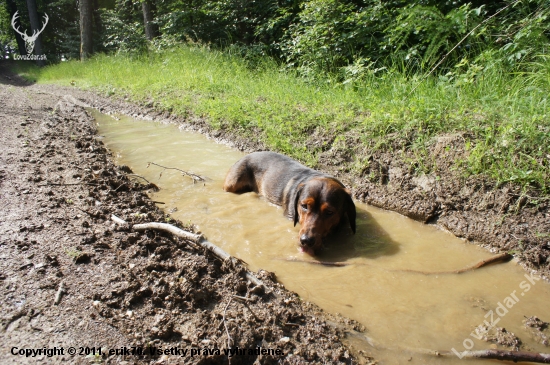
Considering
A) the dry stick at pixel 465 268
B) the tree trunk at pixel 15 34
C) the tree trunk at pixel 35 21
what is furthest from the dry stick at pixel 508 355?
the tree trunk at pixel 15 34

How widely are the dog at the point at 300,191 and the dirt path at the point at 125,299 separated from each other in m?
0.94

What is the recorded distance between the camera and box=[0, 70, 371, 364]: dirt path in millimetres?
2115

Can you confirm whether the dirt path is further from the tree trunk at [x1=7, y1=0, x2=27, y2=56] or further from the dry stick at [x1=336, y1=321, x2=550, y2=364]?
the tree trunk at [x1=7, y1=0, x2=27, y2=56]

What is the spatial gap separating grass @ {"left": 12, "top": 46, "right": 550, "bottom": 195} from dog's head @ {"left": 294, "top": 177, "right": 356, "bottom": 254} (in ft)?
4.19

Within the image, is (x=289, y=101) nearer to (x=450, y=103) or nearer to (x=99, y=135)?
(x=450, y=103)

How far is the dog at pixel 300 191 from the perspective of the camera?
12.7ft

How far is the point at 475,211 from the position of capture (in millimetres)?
4039

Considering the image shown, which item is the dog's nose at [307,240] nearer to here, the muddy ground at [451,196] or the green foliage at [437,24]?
the muddy ground at [451,196]

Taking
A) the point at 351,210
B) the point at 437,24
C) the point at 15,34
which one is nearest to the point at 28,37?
the point at 15,34

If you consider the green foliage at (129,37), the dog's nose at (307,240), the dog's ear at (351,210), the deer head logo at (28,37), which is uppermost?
the deer head logo at (28,37)

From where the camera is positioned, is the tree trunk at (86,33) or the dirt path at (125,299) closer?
the dirt path at (125,299)

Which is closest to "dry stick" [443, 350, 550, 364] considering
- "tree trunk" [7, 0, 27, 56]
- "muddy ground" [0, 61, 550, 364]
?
"muddy ground" [0, 61, 550, 364]

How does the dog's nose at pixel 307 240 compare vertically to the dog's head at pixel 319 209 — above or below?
below

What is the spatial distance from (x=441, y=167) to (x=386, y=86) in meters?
2.63
